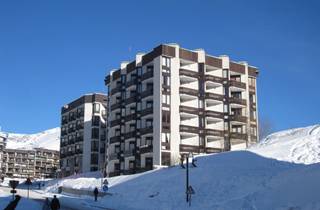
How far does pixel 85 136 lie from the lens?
370 ft

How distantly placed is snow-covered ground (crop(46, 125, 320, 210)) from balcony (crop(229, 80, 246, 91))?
57.5 feet

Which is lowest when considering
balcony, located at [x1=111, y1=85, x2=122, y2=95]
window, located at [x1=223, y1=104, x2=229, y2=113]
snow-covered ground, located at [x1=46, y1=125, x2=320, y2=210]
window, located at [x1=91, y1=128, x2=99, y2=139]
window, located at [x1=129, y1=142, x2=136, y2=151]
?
snow-covered ground, located at [x1=46, y1=125, x2=320, y2=210]

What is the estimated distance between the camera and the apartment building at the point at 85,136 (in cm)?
11019

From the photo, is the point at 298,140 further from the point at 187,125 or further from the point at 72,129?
the point at 72,129

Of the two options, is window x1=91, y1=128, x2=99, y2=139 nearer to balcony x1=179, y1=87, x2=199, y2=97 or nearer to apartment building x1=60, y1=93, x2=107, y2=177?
apartment building x1=60, y1=93, x2=107, y2=177

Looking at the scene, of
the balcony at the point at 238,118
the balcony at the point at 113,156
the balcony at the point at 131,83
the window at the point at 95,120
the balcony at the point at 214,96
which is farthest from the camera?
the window at the point at 95,120

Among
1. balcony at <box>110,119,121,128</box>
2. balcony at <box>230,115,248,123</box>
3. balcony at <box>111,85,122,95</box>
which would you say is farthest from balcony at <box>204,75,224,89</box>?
balcony at <box>110,119,121,128</box>

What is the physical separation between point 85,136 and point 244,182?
71.4 metres

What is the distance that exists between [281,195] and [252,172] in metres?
13.7

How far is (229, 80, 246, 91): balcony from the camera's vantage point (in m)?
85.1

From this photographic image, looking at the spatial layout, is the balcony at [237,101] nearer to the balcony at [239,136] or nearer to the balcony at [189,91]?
the balcony at [239,136]

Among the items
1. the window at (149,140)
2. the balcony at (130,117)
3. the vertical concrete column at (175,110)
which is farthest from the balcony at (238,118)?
the balcony at (130,117)

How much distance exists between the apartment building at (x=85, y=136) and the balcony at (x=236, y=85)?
120ft

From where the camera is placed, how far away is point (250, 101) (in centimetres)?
8819
